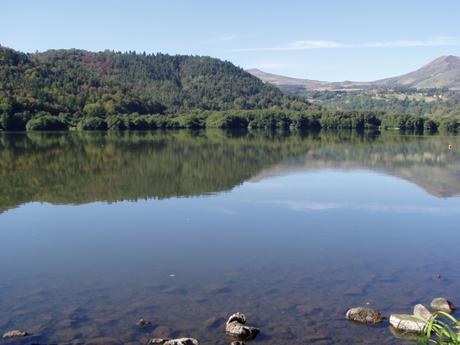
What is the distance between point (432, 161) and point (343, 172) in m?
15.9

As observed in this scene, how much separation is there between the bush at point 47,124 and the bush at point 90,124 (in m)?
3.66

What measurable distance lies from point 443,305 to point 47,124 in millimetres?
115824

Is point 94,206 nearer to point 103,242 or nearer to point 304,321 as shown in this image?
Answer: point 103,242

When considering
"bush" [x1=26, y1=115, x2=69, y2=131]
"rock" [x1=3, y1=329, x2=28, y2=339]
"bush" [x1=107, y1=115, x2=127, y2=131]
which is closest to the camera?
"rock" [x1=3, y1=329, x2=28, y2=339]

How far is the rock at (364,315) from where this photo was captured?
13.7 m

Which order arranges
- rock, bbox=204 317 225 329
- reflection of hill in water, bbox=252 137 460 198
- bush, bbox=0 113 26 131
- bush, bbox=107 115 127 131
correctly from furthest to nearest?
bush, bbox=107 115 127 131, bush, bbox=0 113 26 131, reflection of hill in water, bbox=252 137 460 198, rock, bbox=204 317 225 329

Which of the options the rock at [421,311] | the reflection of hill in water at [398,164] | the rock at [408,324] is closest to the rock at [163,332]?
the rock at [408,324]

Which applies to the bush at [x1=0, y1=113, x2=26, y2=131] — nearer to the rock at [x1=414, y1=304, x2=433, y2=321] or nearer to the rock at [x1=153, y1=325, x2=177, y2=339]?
the rock at [x1=153, y1=325, x2=177, y2=339]

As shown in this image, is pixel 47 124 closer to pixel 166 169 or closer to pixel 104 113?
pixel 104 113

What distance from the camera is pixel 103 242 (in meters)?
21.8

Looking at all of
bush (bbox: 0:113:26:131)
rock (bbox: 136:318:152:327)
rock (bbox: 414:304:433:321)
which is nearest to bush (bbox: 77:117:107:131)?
bush (bbox: 0:113:26:131)

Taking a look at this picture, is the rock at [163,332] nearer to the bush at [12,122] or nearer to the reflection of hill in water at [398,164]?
the reflection of hill in water at [398,164]

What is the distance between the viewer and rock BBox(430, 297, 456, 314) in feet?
47.2

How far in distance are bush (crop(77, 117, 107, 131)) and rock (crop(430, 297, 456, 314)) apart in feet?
391
